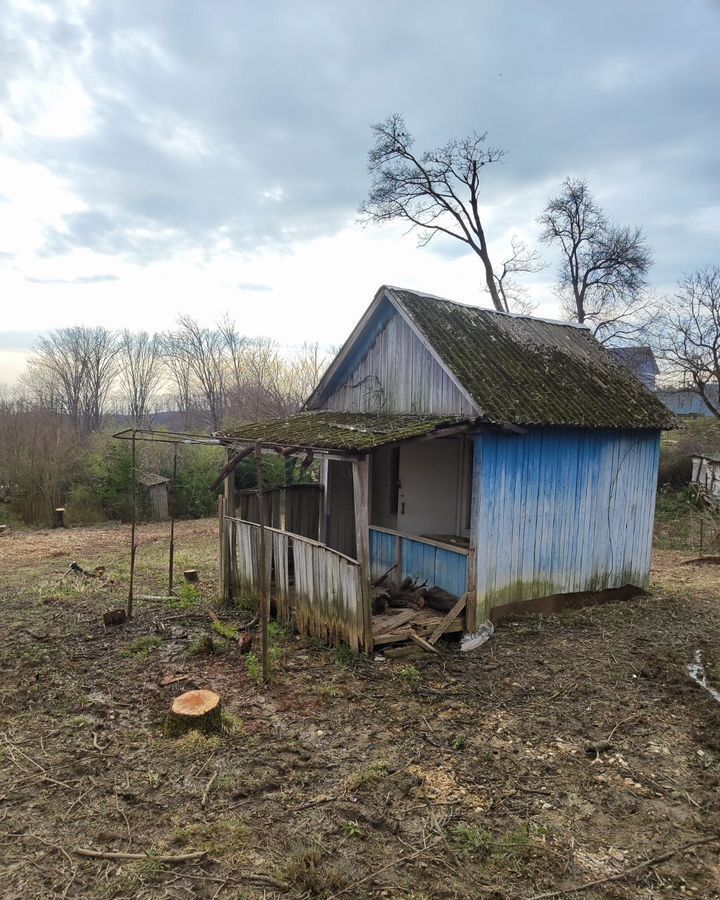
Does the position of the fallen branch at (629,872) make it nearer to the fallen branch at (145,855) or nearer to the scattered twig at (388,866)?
the scattered twig at (388,866)

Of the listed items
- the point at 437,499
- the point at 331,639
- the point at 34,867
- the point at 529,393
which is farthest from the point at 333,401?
the point at 34,867

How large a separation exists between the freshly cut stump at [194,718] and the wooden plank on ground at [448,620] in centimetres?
300

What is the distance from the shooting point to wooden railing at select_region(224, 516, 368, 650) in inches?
273

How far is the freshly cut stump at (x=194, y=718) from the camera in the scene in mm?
5113

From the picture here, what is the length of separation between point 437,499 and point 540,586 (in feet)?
7.07

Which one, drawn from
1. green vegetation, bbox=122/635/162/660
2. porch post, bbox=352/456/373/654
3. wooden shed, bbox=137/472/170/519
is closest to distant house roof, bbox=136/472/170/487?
wooden shed, bbox=137/472/170/519

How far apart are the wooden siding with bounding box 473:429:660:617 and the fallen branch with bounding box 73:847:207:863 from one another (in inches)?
187

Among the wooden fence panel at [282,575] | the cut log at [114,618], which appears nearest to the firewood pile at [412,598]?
the wooden fence panel at [282,575]

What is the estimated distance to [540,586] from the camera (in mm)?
8359

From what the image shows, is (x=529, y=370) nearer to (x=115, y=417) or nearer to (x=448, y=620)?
(x=448, y=620)

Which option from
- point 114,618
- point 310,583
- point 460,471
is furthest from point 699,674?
point 114,618

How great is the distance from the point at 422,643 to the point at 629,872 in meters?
3.73

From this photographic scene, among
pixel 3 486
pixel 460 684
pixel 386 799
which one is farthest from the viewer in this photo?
pixel 3 486

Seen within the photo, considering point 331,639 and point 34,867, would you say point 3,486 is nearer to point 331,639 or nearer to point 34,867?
point 331,639
